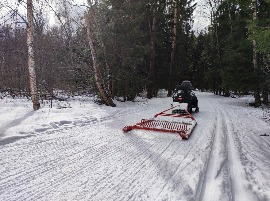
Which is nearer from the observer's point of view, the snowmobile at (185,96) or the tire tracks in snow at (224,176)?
the tire tracks in snow at (224,176)

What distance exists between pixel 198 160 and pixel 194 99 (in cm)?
835

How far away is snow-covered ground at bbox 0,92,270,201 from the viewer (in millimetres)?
3500

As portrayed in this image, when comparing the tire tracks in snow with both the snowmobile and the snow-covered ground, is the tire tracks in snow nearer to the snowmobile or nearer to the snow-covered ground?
the snow-covered ground

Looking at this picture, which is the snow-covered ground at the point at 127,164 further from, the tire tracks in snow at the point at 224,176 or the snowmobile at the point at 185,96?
the snowmobile at the point at 185,96

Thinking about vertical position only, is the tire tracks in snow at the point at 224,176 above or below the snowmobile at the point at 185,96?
below

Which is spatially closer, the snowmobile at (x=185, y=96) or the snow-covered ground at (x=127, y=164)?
the snow-covered ground at (x=127, y=164)

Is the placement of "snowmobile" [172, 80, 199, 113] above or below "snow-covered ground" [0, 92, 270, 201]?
above

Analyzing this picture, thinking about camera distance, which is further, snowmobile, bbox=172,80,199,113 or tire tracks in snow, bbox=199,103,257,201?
snowmobile, bbox=172,80,199,113

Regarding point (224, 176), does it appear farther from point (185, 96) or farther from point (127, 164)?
point (185, 96)

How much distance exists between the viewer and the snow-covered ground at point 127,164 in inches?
138

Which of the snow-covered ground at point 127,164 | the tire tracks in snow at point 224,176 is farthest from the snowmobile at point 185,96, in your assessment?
the tire tracks in snow at point 224,176

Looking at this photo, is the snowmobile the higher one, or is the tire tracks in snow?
the snowmobile

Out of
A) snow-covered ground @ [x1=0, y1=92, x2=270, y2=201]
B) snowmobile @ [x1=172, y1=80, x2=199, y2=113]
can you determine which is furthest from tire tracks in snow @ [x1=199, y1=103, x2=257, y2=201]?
snowmobile @ [x1=172, y1=80, x2=199, y2=113]

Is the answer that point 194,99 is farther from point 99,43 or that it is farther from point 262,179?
point 262,179
